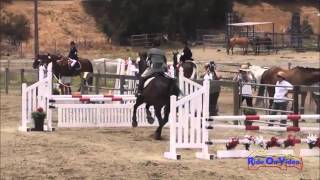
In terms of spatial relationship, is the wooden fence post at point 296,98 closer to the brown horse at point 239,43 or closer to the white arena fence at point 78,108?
the white arena fence at point 78,108

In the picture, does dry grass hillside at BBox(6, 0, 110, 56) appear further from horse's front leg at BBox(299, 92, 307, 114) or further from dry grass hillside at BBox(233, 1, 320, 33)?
horse's front leg at BBox(299, 92, 307, 114)

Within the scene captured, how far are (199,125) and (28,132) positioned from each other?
554 cm

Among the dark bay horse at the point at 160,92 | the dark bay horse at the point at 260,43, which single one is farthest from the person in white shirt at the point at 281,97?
the dark bay horse at the point at 260,43

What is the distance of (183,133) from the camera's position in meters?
13.1

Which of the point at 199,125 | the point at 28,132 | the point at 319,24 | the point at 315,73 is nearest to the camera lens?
the point at 199,125

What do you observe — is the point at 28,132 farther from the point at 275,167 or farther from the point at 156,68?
the point at 275,167

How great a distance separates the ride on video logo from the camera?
1144cm

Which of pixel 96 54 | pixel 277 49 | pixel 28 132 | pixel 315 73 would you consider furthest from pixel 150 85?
pixel 96 54

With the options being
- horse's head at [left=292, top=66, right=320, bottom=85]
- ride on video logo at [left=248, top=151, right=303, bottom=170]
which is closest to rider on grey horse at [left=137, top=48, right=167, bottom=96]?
ride on video logo at [left=248, top=151, right=303, bottom=170]

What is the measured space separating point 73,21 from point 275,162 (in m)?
67.1

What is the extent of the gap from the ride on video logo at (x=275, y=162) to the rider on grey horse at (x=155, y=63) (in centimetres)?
366

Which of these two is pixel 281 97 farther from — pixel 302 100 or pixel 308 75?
pixel 308 75

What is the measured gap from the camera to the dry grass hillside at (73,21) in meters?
68.7

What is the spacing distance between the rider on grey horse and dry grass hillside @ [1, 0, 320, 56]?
45.4 m
